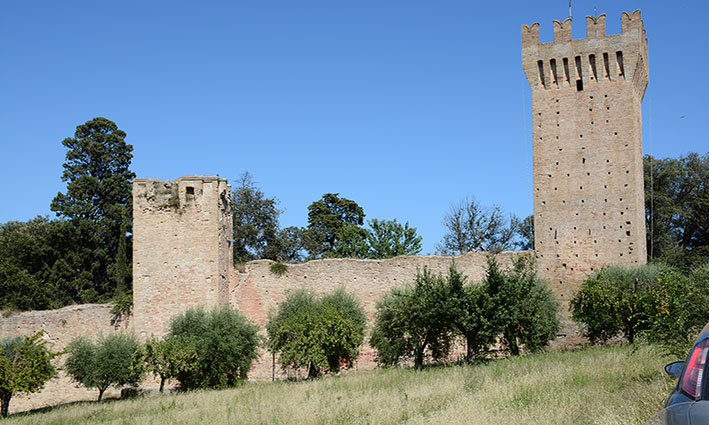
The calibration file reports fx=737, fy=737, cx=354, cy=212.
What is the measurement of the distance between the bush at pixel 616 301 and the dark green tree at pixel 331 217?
23417mm

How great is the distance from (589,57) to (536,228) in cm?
626

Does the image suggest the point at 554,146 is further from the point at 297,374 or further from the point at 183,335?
the point at 183,335

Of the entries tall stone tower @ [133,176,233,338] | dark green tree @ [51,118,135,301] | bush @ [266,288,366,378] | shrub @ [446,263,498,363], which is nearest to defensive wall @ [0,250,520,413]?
tall stone tower @ [133,176,233,338]

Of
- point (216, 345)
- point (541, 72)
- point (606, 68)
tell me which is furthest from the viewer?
point (541, 72)

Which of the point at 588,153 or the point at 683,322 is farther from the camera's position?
the point at 588,153

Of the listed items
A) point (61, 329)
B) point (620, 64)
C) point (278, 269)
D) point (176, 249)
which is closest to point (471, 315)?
point (278, 269)

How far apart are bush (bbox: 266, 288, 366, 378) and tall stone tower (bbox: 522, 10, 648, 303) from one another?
7665 millimetres

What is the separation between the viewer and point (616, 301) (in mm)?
21141

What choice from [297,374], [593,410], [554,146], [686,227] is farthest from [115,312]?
[686,227]

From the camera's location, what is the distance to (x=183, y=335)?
21.5 metres

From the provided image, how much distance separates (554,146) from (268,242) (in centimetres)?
2303

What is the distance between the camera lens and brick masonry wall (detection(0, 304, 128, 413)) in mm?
24359

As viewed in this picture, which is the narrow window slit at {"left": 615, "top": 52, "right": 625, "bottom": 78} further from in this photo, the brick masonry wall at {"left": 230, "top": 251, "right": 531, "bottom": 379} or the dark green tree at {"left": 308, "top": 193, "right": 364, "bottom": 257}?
the dark green tree at {"left": 308, "top": 193, "right": 364, "bottom": 257}

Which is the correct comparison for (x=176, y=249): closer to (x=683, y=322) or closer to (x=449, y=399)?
(x=449, y=399)
